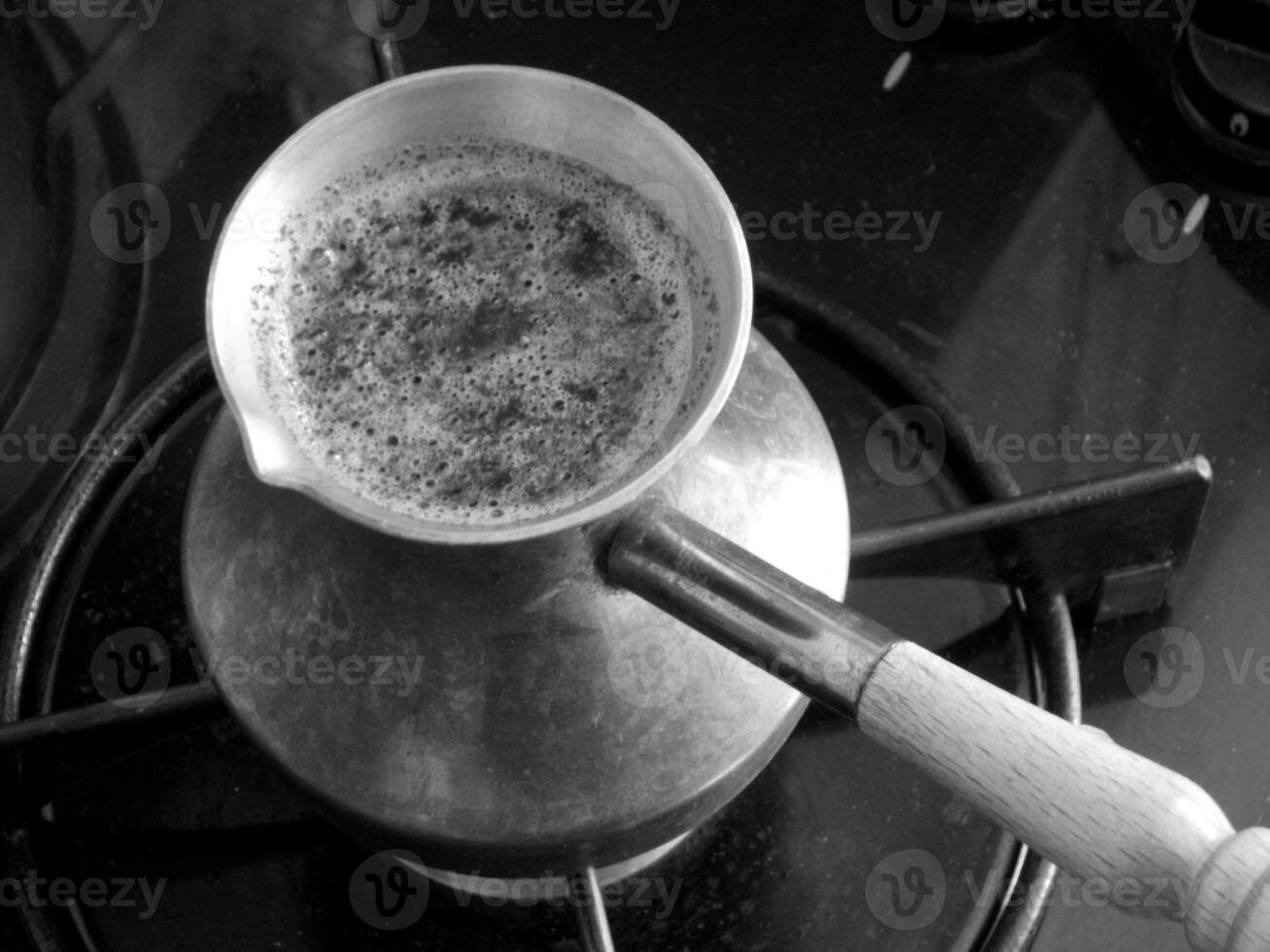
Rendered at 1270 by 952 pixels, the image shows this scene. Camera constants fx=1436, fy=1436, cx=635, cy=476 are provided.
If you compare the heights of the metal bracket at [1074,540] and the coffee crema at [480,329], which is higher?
the coffee crema at [480,329]

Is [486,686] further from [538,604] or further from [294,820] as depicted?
[294,820]

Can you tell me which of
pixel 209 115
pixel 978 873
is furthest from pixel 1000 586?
pixel 209 115

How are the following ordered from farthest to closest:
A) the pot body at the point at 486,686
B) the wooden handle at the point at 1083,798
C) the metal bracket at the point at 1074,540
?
the metal bracket at the point at 1074,540 < the pot body at the point at 486,686 < the wooden handle at the point at 1083,798

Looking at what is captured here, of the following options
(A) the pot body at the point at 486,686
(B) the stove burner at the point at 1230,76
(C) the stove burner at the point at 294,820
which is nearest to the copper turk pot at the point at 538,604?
(A) the pot body at the point at 486,686

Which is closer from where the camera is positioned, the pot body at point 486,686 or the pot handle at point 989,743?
the pot handle at point 989,743

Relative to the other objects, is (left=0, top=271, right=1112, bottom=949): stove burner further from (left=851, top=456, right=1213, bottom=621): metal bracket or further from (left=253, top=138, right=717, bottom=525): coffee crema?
(left=253, top=138, right=717, bottom=525): coffee crema

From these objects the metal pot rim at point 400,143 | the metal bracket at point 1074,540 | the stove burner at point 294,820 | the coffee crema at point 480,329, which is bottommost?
the stove burner at point 294,820

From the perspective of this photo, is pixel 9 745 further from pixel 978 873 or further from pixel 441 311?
pixel 978 873

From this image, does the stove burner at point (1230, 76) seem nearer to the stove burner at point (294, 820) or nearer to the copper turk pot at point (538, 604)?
the stove burner at point (294, 820)
